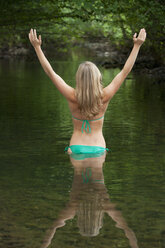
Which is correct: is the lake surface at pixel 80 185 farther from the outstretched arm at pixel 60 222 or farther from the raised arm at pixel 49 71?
the raised arm at pixel 49 71

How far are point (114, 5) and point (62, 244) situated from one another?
43.2 feet

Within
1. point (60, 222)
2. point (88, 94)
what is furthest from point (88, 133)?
point (60, 222)

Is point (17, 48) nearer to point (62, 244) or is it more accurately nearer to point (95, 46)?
point (95, 46)

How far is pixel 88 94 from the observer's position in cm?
755

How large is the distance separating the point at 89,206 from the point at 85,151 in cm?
224

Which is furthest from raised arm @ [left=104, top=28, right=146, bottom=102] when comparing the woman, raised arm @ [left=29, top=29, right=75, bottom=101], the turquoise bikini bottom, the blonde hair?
the turquoise bikini bottom

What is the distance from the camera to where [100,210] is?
5.73 meters

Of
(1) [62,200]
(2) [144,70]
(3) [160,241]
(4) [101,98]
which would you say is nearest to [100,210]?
(1) [62,200]

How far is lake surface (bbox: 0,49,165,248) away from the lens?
197 inches

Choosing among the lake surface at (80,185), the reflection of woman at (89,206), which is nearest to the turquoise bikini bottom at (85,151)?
the lake surface at (80,185)

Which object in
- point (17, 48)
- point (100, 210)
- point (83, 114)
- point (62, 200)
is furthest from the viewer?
point (17, 48)

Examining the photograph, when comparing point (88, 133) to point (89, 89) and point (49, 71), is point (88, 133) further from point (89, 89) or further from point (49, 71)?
point (49, 71)

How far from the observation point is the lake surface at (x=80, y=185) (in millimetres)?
5008

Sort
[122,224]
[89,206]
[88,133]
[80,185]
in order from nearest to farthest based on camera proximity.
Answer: [122,224] < [89,206] < [80,185] < [88,133]
